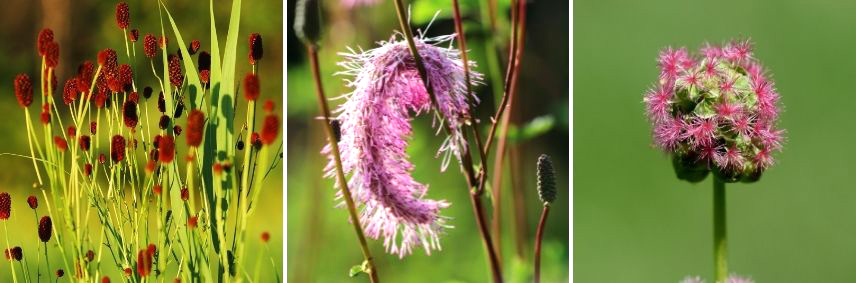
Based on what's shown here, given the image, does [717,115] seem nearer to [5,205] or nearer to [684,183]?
[684,183]

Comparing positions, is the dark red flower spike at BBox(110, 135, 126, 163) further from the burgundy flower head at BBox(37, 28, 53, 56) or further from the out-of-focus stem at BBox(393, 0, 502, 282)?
the out-of-focus stem at BBox(393, 0, 502, 282)

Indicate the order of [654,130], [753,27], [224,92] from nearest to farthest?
[654,130] < [224,92] < [753,27]

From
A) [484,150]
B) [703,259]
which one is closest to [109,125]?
[484,150]

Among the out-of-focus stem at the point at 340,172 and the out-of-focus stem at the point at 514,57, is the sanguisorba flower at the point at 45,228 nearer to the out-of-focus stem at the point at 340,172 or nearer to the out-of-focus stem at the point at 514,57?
the out-of-focus stem at the point at 340,172

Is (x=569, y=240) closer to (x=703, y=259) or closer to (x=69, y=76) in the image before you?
(x=703, y=259)

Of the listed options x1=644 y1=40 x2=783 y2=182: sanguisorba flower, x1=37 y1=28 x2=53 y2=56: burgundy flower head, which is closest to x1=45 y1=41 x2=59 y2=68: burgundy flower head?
x1=37 y1=28 x2=53 y2=56: burgundy flower head

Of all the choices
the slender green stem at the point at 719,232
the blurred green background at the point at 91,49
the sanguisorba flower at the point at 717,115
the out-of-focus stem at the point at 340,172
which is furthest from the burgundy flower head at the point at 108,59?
the slender green stem at the point at 719,232
